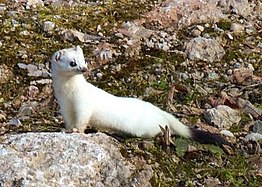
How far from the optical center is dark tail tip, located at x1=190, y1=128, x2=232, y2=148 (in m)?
4.76

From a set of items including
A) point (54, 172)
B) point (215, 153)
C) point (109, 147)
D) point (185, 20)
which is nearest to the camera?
point (54, 172)

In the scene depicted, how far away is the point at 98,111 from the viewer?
4770 mm

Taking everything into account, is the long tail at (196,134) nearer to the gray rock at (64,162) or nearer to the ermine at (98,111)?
the ermine at (98,111)

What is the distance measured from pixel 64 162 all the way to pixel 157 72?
245 cm

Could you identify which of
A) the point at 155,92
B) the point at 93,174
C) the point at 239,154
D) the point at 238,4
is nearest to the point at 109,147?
the point at 93,174

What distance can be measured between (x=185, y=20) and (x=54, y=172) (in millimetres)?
3656

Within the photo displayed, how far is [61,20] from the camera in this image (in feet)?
22.6

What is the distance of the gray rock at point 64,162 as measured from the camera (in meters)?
3.81

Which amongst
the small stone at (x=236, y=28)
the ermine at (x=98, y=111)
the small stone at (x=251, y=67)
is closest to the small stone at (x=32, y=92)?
the ermine at (x=98, y=111)

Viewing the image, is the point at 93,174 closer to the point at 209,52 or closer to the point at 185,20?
the point at 209,52

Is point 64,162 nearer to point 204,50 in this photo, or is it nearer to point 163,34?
point 204,50

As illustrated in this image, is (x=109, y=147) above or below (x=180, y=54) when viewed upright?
above

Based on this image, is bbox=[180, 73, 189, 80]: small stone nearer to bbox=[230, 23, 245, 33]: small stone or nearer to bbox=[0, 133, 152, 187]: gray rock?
bbox=[230, 23, 245, 33]: small stone

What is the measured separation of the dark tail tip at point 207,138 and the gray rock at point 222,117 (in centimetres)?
49
